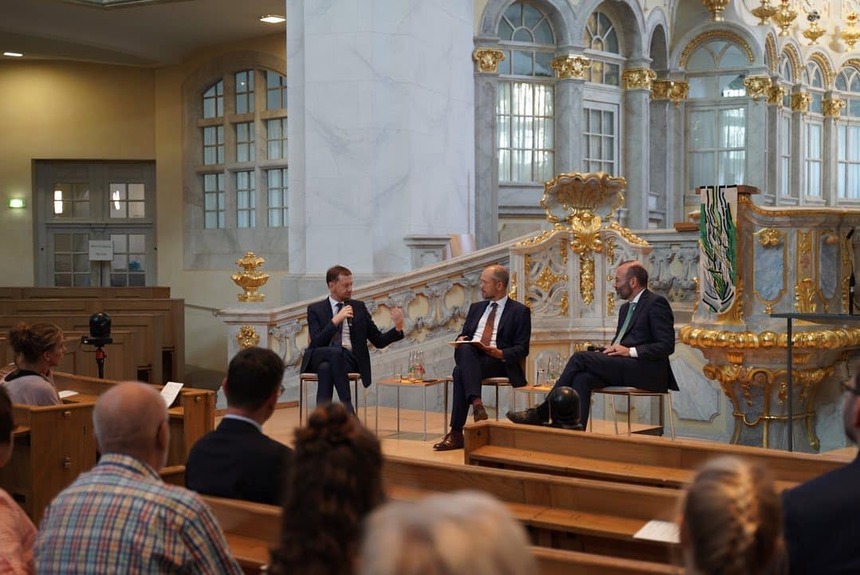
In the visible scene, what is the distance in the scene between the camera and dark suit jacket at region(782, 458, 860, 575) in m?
2.54

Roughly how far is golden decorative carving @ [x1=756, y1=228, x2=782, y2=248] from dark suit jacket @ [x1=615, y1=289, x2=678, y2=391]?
167 centimetres

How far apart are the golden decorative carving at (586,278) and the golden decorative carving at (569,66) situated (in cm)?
595

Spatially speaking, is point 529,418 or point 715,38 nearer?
point 529,418

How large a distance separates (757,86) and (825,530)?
16.4 m

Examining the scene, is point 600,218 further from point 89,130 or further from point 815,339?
point 89,130

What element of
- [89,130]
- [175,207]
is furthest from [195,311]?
[89,130]

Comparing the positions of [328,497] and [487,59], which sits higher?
[487,59]

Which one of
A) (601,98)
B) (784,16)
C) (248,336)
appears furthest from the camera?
(784,16)

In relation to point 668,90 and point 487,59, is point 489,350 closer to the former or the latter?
point 487,59

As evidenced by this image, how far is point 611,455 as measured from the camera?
5.22 meters

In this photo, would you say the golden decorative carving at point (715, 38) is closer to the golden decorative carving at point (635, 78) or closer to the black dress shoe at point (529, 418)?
the golden decorative carving at point (635, 78)

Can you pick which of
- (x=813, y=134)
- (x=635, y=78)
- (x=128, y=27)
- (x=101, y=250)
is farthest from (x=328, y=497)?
(x=813, y=134)

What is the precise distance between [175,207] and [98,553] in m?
15.6

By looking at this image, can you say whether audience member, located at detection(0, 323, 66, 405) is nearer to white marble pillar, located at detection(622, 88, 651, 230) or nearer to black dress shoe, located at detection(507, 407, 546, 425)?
black dress shoe, located at detection(507, 407, 546, 425)
